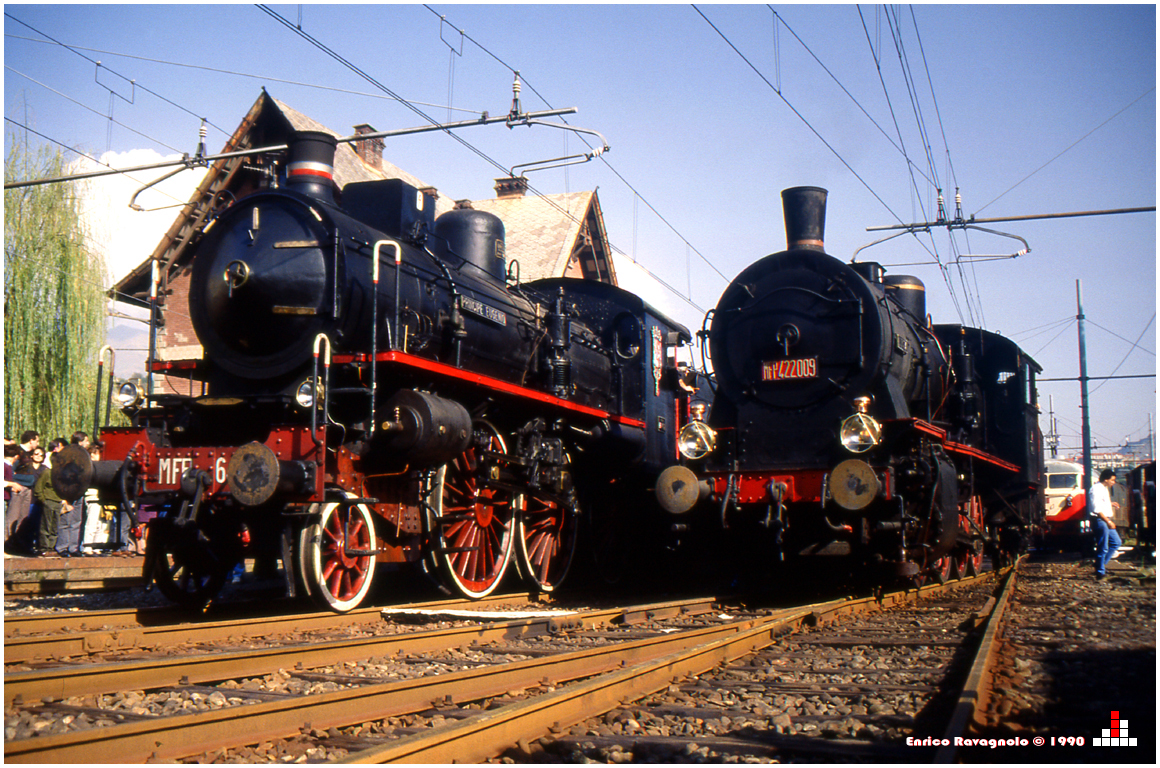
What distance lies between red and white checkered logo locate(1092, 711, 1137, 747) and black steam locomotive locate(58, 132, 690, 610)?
4388 mm

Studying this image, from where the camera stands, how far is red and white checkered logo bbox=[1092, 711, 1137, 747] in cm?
320

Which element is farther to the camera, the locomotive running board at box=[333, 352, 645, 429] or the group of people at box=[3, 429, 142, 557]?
the group of people at box=[3, 429, 142, 557]

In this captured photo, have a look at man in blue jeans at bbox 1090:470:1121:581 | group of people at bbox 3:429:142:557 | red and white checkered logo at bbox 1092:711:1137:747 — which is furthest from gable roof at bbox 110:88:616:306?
red and white checkered logo at bbox 1092:711:1137:747

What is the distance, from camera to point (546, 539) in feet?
29.9

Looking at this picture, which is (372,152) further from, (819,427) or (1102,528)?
(1102,528)

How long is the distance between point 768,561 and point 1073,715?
15.9ft

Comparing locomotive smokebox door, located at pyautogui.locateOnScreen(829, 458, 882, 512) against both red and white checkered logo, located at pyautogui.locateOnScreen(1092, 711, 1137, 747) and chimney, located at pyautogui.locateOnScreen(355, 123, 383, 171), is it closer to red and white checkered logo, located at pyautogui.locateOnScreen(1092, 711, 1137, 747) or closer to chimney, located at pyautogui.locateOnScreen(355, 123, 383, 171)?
red and white checkered logo, located at pyautogui.locateOnScreen(1092, 711, 1137, 747)

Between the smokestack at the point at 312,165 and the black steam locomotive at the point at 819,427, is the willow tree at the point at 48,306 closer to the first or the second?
the smokestack at the point at 312,165

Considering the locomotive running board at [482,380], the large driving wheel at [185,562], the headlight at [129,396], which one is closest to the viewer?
the locomotive running board at [482,380]

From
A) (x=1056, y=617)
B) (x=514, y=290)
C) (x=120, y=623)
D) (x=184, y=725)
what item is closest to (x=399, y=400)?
(x=120, y=623)

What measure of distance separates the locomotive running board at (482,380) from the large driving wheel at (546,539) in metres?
0.92

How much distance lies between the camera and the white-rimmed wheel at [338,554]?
20.2 feet

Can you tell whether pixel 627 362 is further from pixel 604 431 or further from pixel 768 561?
pixel 768 561

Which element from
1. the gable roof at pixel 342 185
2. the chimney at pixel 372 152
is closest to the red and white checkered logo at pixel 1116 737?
the gable roof at pixel 342 185
